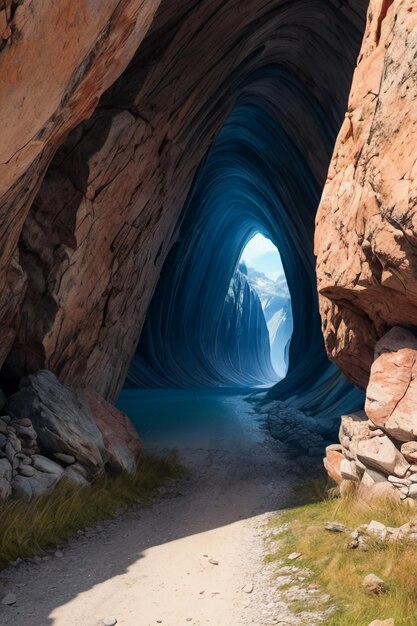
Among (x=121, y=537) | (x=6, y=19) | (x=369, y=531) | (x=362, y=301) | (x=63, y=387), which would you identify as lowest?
(x=121, y=537)

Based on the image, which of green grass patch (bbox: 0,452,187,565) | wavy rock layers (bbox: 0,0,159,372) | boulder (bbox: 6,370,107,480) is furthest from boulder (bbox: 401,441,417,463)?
wavy rock layers (bbox: 0,0,159,372)

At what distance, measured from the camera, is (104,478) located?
6895mm

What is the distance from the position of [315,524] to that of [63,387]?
13.1 feet

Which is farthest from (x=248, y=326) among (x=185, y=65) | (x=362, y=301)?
(x=362, y=301)

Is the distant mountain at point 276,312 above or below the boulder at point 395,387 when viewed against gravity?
above

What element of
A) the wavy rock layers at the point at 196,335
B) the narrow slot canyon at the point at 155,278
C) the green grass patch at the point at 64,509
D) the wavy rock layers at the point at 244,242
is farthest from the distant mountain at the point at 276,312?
the green grass patch at the point at 64,509

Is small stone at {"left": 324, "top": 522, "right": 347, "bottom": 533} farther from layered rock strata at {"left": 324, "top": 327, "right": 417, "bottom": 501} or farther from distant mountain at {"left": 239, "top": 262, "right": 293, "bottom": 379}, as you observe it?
distant mountain at {"left": 239, "top": 262, "right": 293, "bottom": 379}

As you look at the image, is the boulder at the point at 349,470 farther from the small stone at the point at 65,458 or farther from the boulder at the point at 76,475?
the small stone at the point at 65,458

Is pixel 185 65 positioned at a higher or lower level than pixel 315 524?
higher

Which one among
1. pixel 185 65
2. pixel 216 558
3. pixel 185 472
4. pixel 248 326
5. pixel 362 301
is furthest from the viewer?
pixel 248 326

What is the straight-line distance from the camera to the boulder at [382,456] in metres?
4.96

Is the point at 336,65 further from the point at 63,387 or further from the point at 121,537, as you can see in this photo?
the point at 121,537

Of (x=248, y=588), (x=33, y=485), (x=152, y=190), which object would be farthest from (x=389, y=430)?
(x=152, y=190)

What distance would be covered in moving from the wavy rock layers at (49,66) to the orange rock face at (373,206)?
2.33 meters
